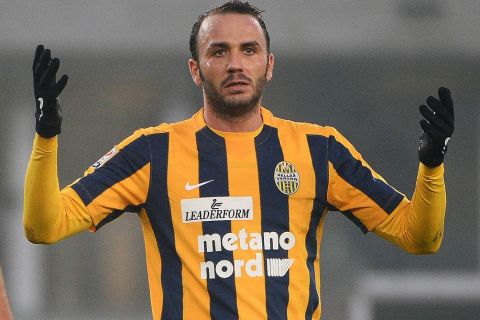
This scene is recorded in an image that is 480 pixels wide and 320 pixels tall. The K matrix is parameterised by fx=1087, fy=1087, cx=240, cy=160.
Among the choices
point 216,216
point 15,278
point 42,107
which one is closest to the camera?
point 42,107

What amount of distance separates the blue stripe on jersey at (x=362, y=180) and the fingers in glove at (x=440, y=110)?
1.09ft

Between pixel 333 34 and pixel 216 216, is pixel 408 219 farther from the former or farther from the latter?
pixel 333 34

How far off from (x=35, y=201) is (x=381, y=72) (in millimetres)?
2457

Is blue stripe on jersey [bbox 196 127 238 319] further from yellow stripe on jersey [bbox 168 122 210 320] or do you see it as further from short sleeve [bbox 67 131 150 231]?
short sleeve [bbox 67 131 150 231]

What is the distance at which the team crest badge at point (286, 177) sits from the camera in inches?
118

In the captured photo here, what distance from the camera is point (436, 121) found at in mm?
2764

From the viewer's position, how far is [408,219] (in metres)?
2.96

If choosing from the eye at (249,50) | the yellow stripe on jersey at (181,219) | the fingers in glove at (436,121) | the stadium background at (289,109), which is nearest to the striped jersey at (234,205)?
the yellow stripe on jersey at (181,219)

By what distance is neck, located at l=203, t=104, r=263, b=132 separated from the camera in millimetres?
3072

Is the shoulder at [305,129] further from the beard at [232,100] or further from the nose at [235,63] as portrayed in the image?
the nose at [235,63]

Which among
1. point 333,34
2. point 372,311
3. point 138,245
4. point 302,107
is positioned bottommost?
point 372,311

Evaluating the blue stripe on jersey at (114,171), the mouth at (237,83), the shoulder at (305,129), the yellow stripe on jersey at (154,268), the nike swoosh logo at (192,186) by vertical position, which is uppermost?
the mouth at (237,83)

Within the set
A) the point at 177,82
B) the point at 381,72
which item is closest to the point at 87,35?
the point at 177,82

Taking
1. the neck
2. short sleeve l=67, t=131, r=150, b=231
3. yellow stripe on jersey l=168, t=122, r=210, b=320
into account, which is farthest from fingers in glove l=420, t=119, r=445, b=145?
short sleeve l=67, t=131, r=150, b=231
